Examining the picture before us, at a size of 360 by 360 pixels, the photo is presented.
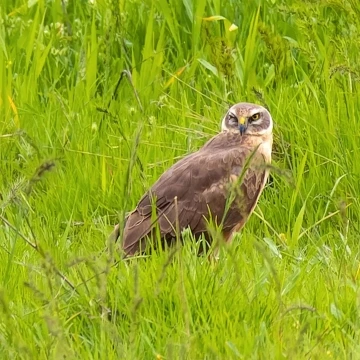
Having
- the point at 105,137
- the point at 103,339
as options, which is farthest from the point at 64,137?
the point at 103,339

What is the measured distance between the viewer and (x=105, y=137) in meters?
6.46

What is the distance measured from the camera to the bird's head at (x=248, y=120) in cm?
611

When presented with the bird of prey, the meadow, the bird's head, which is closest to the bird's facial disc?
the bird's head

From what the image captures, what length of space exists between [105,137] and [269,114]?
101 centimetres

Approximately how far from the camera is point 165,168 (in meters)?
6.18

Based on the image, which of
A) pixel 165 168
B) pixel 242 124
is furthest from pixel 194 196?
pixel 242 124

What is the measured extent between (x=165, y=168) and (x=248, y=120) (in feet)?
1.81

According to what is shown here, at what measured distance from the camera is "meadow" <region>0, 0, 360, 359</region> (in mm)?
3852

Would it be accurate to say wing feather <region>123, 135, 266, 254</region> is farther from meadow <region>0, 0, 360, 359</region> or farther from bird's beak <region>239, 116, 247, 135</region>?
bird's beak <region>239, 116, 247, 135</region>

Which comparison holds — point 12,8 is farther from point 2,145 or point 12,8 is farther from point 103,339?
point 103,339

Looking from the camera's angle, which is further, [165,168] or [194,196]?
[165,168]

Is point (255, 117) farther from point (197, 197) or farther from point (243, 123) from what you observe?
point (197, 197)

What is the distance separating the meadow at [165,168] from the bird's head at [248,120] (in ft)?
0.59

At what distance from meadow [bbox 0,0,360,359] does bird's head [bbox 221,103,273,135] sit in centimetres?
18
